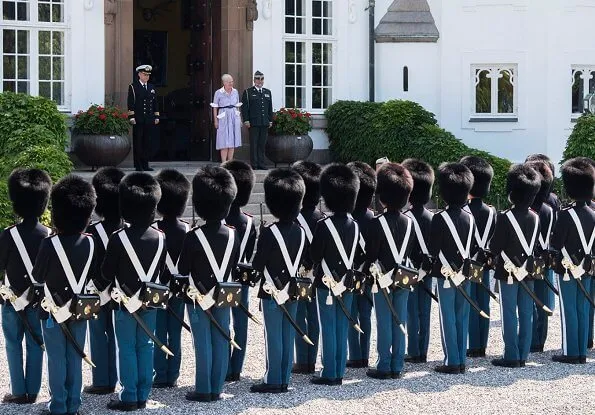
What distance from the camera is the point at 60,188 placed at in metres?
8.95

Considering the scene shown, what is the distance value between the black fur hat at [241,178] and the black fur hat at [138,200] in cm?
118

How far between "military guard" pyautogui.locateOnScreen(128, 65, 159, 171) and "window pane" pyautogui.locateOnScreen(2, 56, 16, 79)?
1756mm

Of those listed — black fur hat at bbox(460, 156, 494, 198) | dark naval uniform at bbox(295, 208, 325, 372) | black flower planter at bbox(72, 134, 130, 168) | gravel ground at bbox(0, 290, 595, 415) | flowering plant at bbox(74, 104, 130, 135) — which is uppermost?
flowering plant at bbox(74, 104, 130, 135)

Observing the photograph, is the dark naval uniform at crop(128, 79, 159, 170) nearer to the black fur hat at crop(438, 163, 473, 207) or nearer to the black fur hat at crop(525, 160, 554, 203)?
the black fur hat at crop(525, 160, 554, 203)

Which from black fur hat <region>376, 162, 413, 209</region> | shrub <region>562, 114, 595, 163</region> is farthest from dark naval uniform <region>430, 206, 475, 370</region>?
shrub <region>562, 114, 595, 163</region>

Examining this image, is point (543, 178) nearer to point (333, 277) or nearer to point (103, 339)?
point (333, 277)

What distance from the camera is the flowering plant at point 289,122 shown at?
19562 mm

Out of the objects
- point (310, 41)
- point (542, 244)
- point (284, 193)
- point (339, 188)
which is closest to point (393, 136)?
point (310, 41)

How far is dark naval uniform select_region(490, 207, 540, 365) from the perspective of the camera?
10570 millimetres

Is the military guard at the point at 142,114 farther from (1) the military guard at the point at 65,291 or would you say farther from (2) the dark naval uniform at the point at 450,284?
(1) the military guard at the point at 65,291

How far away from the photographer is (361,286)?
33.1 ft

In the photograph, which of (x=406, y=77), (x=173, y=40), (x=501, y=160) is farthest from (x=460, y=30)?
(x=173, y=40)

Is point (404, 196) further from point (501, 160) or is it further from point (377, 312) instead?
point (501, 160)

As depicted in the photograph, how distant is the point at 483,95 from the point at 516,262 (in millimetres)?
11074
